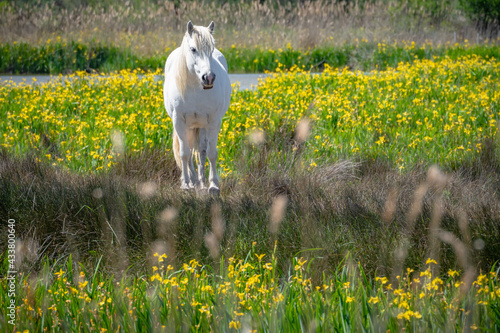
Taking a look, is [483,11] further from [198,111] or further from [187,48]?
[187,48]

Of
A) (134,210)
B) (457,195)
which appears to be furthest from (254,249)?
(457,195)

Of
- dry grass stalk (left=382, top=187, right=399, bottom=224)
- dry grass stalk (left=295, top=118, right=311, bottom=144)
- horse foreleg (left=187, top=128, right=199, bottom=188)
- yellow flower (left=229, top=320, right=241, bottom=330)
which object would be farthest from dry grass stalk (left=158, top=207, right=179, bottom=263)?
dry grass stalk (left=295, top=118, right=311, bottom=144)

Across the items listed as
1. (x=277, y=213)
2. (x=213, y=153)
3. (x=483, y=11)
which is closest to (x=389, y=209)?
(x=277, y=213)

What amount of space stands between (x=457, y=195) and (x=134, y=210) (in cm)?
259

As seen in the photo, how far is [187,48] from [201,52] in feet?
0.76

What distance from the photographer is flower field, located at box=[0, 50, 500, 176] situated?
236 inches

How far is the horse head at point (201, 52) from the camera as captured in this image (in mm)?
3797

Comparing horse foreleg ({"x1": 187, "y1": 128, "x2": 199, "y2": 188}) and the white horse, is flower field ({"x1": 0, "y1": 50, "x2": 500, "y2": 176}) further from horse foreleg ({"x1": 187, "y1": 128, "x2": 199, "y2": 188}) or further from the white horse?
the white horse

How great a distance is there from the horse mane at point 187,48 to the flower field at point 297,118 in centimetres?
137

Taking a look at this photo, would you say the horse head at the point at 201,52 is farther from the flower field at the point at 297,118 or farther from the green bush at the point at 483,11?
the green bush at the point at 483,11

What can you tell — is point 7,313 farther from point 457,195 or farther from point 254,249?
point 457,195

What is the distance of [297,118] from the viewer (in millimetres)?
7074

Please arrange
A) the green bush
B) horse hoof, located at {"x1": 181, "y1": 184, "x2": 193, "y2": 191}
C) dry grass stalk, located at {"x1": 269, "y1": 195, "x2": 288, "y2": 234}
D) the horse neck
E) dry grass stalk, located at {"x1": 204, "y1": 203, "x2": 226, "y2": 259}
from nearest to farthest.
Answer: dry grass stalk, located at {"x1": 204, "y1": 203, "x2": 226, "y2": 259} < dry grass stalk, located at {"x1": 269, "y1": 195, "x2": 288, "y2": 234} < the horse neck < horse hoof, located at {"x1": 181, "y1": 184, "x2": 193, "y2": 191} < the green bush

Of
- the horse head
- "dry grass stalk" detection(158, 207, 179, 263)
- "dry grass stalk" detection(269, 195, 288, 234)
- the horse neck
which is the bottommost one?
"dry grass stalk" detection(158, 207, 179, 263)
